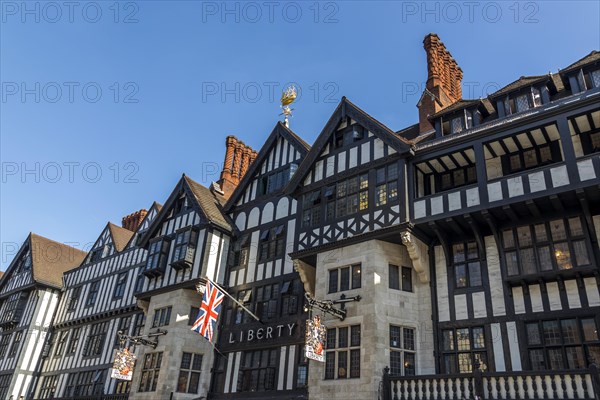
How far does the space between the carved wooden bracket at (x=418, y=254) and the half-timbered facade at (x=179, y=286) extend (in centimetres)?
1069

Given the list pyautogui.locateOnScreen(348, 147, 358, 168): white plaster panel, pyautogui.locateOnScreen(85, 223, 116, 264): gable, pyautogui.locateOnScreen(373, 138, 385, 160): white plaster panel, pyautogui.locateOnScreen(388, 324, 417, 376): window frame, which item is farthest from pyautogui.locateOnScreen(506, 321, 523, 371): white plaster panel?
pyautogui.locateOnScreen(85, 223, 116, 264): gable

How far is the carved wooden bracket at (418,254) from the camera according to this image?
1759 cm

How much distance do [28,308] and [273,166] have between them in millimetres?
23213

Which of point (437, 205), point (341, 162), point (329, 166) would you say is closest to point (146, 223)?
point (329, 166)

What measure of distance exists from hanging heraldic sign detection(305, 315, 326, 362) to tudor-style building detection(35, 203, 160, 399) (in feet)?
47.4

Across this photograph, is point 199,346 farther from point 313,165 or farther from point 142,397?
point 313,165

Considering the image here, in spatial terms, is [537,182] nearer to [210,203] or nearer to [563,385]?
[563,385]

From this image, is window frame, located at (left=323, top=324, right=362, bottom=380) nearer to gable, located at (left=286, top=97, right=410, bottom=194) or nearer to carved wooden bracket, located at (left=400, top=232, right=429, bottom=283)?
carved wooden bracket, located at (left=400, top=232, right=429, bottom=283)

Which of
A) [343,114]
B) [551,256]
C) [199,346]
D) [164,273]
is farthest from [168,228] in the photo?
[551,256]

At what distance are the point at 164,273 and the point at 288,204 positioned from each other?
304 inches

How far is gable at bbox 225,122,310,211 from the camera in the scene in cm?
2556

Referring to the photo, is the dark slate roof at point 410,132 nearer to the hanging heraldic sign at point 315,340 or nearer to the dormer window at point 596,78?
the dormer window at point 596,78

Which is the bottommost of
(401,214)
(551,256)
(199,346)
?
(199,346)

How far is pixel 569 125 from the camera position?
16016 mm
